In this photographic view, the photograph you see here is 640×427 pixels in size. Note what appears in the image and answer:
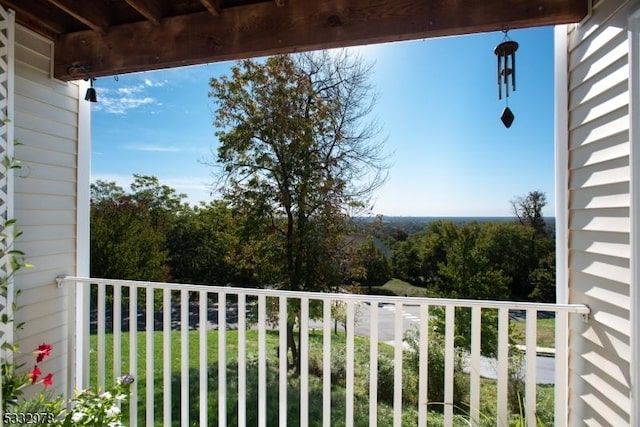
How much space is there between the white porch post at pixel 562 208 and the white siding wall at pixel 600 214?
3 centimetres

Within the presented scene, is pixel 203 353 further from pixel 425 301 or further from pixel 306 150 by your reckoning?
pixel 306 150

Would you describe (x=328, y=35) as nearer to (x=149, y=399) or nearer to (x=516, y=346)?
(x=149, y=399)

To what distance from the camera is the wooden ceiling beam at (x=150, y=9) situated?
2.06m

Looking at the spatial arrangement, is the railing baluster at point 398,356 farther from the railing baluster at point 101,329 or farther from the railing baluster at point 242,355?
the railing baluster at point 101,329

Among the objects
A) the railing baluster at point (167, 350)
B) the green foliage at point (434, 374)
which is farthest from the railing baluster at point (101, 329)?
the green foliage at point (434, 374)

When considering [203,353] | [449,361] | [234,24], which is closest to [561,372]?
[449,361]

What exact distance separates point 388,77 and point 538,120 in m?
1.83

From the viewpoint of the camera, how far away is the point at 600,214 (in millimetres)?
1591

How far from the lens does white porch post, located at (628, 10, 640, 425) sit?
134cm

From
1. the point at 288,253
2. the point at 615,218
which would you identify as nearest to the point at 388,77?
the point at 288,253

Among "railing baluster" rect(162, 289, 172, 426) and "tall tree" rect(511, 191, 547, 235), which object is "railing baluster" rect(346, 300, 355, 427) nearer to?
"railing baluster" rect(162, 289, 172, 426)

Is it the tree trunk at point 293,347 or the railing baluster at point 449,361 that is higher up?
the railing baluster at point 449,361

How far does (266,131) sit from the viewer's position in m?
4.66

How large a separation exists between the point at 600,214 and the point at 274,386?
394cm
